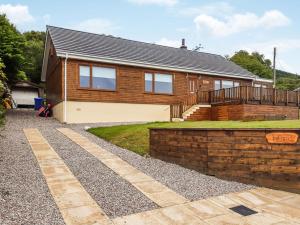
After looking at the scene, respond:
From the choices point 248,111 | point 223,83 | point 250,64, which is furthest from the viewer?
point 250,64

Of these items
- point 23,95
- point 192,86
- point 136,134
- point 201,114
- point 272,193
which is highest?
point 192,86

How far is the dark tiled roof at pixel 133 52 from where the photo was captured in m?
19.3

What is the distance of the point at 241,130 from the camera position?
7.19m

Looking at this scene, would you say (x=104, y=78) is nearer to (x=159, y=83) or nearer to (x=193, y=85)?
(x=159, y=83)

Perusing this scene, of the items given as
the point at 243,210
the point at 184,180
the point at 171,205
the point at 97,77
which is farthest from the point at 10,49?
the point at 243,210

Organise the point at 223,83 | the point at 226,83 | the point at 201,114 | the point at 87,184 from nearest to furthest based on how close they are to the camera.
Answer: the point at 87,184 < the point at 201,114 < the point at 223,83 < the point at 226,83

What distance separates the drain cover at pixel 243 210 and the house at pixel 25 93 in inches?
1483

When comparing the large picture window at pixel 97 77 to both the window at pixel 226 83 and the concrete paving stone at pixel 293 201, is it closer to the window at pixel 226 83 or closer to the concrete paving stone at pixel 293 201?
the window at pixel 226 83

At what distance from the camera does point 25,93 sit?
1578 inches

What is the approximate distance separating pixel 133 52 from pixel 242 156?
1600 centimetres

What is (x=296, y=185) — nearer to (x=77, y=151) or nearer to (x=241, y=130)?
(x=241, y=130)

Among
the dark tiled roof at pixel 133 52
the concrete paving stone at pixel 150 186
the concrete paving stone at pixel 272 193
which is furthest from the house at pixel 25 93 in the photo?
the concrete paving stone at pixel 272 193

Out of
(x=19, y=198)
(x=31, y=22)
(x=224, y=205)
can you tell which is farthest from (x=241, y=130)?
(x=31, y=22)

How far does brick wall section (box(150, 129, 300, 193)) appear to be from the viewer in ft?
21.8
